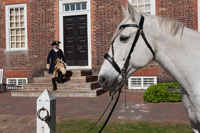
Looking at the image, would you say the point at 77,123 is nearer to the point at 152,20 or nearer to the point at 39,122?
the point at 39,122

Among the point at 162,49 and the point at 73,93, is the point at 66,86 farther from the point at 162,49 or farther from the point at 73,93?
the point at 162,49

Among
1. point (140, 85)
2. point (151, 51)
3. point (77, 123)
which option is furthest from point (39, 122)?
point (140, 85)

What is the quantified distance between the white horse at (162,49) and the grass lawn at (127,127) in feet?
8.63

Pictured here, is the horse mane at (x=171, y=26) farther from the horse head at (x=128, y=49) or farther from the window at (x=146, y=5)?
the window at (x=146, y=5)

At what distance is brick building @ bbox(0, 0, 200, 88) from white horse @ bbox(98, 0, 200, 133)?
949 centimetres

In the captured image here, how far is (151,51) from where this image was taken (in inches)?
92.2

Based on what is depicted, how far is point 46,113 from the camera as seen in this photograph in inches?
105

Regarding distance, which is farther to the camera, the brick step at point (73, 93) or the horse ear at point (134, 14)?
the brick step at point (73, 93)

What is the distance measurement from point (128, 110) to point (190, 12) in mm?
7144

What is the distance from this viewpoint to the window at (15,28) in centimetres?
1416

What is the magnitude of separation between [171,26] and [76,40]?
37.1ft

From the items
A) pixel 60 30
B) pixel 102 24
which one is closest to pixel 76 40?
pixel 60 30

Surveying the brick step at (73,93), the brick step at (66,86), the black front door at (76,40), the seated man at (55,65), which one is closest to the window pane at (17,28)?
the black front door at (76,40)

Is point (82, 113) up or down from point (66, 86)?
down
